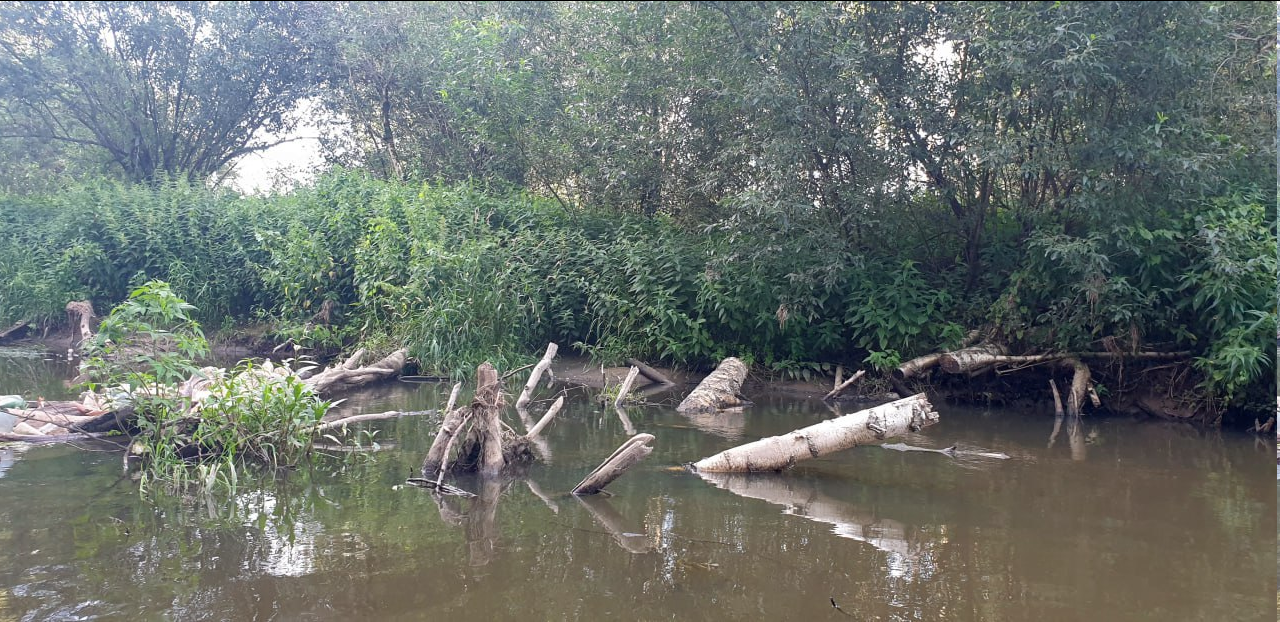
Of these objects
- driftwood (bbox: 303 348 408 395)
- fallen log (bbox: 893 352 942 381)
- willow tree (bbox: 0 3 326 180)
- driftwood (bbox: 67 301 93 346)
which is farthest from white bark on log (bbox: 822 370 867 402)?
willow tree (bbox: 0 3 326 180)

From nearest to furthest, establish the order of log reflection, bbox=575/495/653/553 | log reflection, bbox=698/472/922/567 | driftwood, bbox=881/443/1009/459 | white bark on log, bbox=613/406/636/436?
log reflection, bbox=575/495/653/553 → log reflection, bbox=698/472/922/567 → driftwood, bbox=881/443/1009/459 → white bark on log, bbox=613/406/636/436

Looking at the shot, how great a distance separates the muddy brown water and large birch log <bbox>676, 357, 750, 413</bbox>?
2.13 m

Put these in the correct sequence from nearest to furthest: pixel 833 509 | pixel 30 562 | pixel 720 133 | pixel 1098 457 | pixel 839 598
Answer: pixel 839 598 → pixel 30 562 → pixel 833 509 → pixel 1098 457 → pixel 720 133

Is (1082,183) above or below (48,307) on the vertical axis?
above

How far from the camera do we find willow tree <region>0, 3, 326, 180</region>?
1944cm

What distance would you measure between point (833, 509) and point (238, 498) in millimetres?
3574

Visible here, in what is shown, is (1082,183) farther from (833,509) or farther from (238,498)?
(238,498)

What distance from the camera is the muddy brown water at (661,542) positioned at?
3760 mm

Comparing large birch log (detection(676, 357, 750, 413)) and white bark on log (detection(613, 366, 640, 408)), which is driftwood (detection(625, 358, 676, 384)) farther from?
Result: white bark on log (detection(613, 366, 640, 408))

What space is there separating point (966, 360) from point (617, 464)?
17.3ft

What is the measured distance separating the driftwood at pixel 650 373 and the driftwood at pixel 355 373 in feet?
9.26

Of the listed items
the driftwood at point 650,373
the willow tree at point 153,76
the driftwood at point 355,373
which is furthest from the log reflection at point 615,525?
the willow tree at point 153,76

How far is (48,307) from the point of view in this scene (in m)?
14.8

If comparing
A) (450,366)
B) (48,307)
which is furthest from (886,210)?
(48,307)
